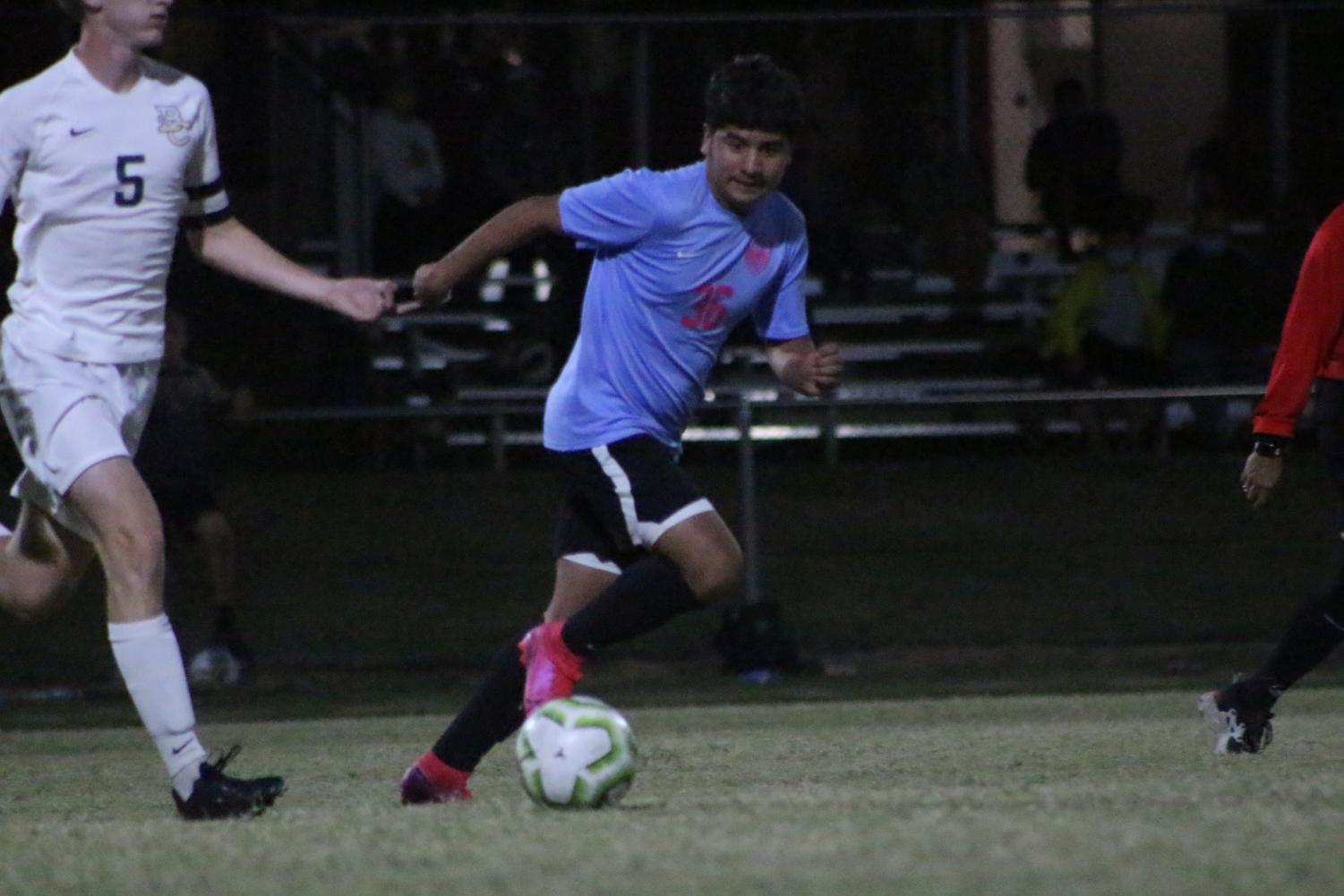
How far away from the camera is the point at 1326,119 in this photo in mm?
16656

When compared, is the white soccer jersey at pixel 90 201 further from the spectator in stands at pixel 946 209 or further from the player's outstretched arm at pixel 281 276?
the spectator in stands at pixel 946 209

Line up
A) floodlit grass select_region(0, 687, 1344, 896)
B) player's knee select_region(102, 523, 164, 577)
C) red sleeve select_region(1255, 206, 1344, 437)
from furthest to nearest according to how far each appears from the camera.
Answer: red sleeve select_region(1255, 206, 1344, 437) → player's knee select_region(102, 523, 164, 577) → floodlit grass select_region(0, 687, 1344, 896)

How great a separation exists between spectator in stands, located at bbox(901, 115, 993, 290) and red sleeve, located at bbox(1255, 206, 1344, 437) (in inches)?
376

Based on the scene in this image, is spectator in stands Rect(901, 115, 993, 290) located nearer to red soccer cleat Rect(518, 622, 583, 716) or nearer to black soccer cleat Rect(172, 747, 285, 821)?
red soccer cleat Rect(518, 622, 583, 716)

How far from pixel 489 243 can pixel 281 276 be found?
62 cm

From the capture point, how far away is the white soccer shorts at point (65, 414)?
6.36 metres

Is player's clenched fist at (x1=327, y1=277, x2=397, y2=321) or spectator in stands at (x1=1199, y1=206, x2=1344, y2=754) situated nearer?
player's clenched fist at (x1=327, y1=277, x2=397, y2=321)

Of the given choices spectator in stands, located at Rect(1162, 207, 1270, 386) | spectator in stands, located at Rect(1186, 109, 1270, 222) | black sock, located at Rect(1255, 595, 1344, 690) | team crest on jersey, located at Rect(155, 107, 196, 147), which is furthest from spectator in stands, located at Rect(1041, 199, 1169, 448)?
team crest on jersey, located at Rect(155, 107, 196, 147)

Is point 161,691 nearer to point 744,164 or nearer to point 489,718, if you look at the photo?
point 489,718

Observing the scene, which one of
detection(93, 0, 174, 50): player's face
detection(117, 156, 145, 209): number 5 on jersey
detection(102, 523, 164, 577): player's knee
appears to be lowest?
detection(102, 523, 164, 577): player's knee

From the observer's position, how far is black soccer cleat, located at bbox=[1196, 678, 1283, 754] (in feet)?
24.9

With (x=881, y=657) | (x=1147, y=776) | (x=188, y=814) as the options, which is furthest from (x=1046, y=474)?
(x=188, y=814)

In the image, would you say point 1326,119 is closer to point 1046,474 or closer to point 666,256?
point 1046,474

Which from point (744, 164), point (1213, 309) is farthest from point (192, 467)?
point (1213, 309)
